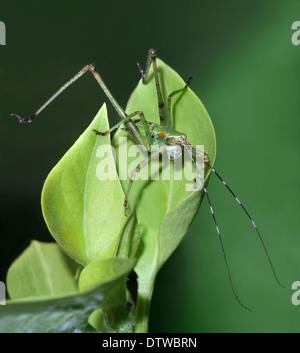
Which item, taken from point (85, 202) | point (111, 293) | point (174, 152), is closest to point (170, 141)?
point (174, 152)

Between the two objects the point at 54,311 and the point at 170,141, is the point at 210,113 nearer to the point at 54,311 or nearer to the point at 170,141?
the point at 170,141

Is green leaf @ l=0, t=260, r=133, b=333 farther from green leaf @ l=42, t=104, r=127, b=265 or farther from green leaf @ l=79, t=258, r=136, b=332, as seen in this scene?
green leaf @ l=42, t=104, r=127, b=265

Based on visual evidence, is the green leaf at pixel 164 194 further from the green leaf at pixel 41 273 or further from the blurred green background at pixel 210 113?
the blurred green background at pixel 210 113

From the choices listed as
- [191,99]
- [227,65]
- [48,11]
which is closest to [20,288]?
[191,99]

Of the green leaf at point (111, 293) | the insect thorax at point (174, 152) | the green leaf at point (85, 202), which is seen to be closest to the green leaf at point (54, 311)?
the green leaf at point (111, 293)

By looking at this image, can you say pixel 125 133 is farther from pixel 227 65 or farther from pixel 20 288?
pixel 227 65

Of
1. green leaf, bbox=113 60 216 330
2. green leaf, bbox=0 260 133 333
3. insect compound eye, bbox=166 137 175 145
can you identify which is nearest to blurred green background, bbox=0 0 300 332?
insect compound eye, bbox=166 137 175 145
